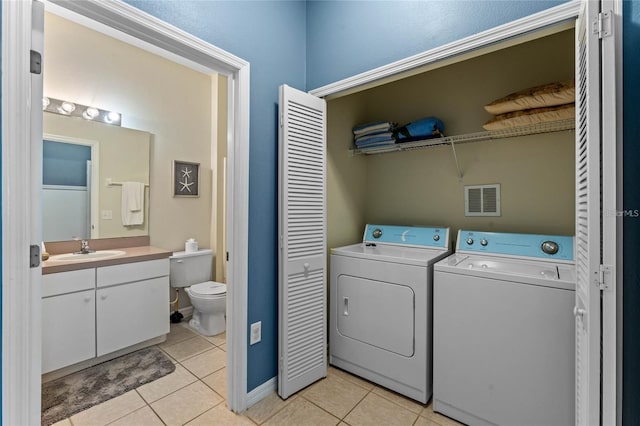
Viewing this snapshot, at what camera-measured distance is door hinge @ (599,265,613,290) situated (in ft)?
2.77

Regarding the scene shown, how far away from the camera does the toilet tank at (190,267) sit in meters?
3.03

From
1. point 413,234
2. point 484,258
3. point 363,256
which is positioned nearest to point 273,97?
point 363,256

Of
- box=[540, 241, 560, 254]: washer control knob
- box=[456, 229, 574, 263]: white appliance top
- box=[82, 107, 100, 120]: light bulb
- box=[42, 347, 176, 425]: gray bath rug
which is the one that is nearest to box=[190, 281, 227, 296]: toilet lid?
box=[42, 347, 176, 425]: gray bath rug

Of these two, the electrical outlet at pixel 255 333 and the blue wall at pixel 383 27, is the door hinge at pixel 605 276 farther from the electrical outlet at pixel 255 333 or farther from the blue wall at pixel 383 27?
the electrical outlet at pixel 255 333

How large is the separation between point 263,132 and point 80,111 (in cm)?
187

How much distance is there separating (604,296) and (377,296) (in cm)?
126

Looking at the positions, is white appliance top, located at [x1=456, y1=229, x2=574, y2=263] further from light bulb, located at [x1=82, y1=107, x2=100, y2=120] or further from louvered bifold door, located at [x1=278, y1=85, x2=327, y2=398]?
light bulb, located at [x1=82, y1=107, x2=100, y2=120]

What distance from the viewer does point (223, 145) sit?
11.3 feet

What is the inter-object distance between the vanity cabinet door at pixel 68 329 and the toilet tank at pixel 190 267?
84 centimetres

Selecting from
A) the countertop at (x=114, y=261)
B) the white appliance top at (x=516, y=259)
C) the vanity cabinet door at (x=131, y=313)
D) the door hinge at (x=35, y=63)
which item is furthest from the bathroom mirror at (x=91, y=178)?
the white appliance top at (x=516, y=259)

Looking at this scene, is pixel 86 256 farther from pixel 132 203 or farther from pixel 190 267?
pixel 190 267

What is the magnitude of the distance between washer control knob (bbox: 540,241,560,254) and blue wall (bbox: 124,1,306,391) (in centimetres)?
166

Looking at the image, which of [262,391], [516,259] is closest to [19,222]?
[262,391]

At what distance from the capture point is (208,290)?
2.89 m
